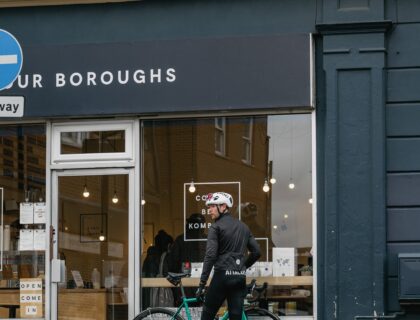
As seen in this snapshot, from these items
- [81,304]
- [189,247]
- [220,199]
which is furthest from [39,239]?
[220,199]

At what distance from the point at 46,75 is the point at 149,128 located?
4.89ft

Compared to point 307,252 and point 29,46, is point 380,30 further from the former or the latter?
point 29,46

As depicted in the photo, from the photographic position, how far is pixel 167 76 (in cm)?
1276

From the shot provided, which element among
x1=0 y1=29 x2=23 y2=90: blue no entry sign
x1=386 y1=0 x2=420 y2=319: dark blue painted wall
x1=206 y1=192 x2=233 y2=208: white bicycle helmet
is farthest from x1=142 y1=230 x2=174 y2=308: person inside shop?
x1=0 y1=29 x2=23 y2=90: blue no entry sign

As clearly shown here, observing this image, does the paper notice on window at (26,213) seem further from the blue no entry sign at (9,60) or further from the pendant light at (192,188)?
the blue no entry sign at (9,60)

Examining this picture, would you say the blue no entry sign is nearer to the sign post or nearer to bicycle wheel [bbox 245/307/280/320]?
the sign post

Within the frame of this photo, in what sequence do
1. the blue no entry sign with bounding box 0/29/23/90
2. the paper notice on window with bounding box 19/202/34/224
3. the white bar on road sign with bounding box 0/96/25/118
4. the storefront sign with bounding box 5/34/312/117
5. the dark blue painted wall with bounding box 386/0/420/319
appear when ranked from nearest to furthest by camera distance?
the white bar on road sign with bounding box 0/96/25/118
the blue no entry sign with bounding box 0/29/23/90
the dark blue painted wall with bounding box 386/0/420/319
the storefront sign with bounding box 5/34/312/117
the paper notice on window with bounding box 19/202/34/224

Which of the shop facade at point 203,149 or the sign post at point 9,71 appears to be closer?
the sign post at point 9,71

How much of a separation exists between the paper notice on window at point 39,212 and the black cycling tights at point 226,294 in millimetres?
2782

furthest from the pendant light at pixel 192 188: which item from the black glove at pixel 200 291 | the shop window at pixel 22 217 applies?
the shop window at pixel 22 217

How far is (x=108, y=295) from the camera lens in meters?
13.0

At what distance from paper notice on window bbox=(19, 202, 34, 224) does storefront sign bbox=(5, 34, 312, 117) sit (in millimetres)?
1246

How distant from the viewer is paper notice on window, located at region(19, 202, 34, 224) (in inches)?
527

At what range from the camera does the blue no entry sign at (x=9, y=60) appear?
1096 centimetres
